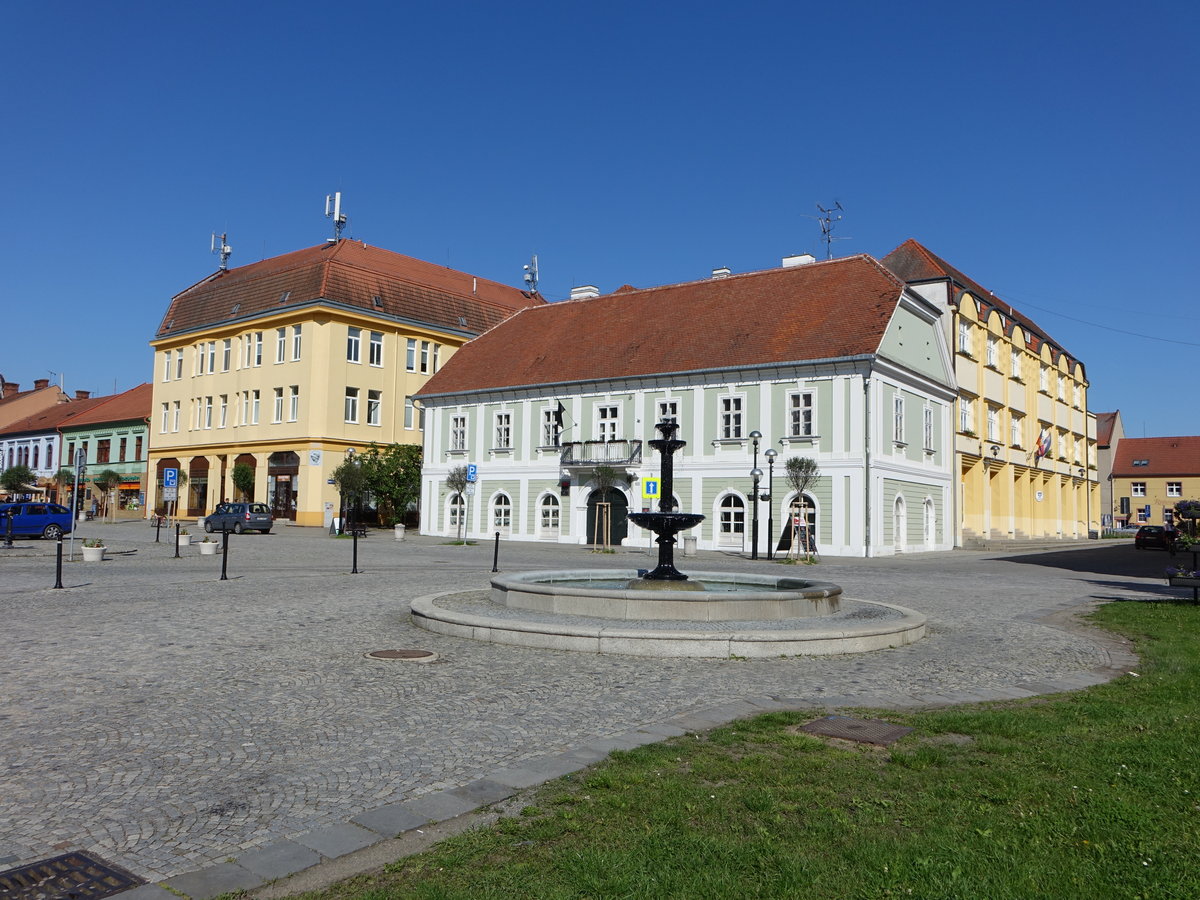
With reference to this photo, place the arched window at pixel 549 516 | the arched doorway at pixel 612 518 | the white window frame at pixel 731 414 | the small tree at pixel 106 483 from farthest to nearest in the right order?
the small tree at pixel 106 483 → the arched window at pixel 549 516 → the arched doorway at pixel 612 518 → the white window frame at pixel 731 414

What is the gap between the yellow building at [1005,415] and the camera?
4519 cm

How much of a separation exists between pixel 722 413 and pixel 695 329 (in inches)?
188

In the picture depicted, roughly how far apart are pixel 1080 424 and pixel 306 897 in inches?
2868

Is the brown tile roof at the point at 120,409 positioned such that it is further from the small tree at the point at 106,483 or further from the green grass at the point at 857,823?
the green grass at the point at 857,823

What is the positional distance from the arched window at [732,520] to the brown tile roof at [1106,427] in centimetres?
7618

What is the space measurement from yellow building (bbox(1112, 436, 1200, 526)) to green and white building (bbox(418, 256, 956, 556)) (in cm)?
7057

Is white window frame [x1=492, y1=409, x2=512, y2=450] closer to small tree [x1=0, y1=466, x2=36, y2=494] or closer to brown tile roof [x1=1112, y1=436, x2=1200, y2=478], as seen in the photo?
small tree [x1=0, y1=466, x2=36, y2=494]

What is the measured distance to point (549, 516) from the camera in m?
43.6

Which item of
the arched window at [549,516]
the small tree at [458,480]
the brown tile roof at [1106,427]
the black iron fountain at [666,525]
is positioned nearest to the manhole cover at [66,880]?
the black iron fountain at [666,525]

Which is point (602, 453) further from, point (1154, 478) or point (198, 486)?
point (1154, 478)

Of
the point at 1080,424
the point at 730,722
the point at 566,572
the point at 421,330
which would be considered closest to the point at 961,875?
the point at 730,722

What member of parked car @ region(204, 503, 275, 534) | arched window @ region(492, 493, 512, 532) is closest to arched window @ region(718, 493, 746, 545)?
arched window @ region(492, 493, 512, 532)

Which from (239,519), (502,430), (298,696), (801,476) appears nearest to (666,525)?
(298,696)

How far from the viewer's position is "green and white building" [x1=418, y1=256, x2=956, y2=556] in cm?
3591
